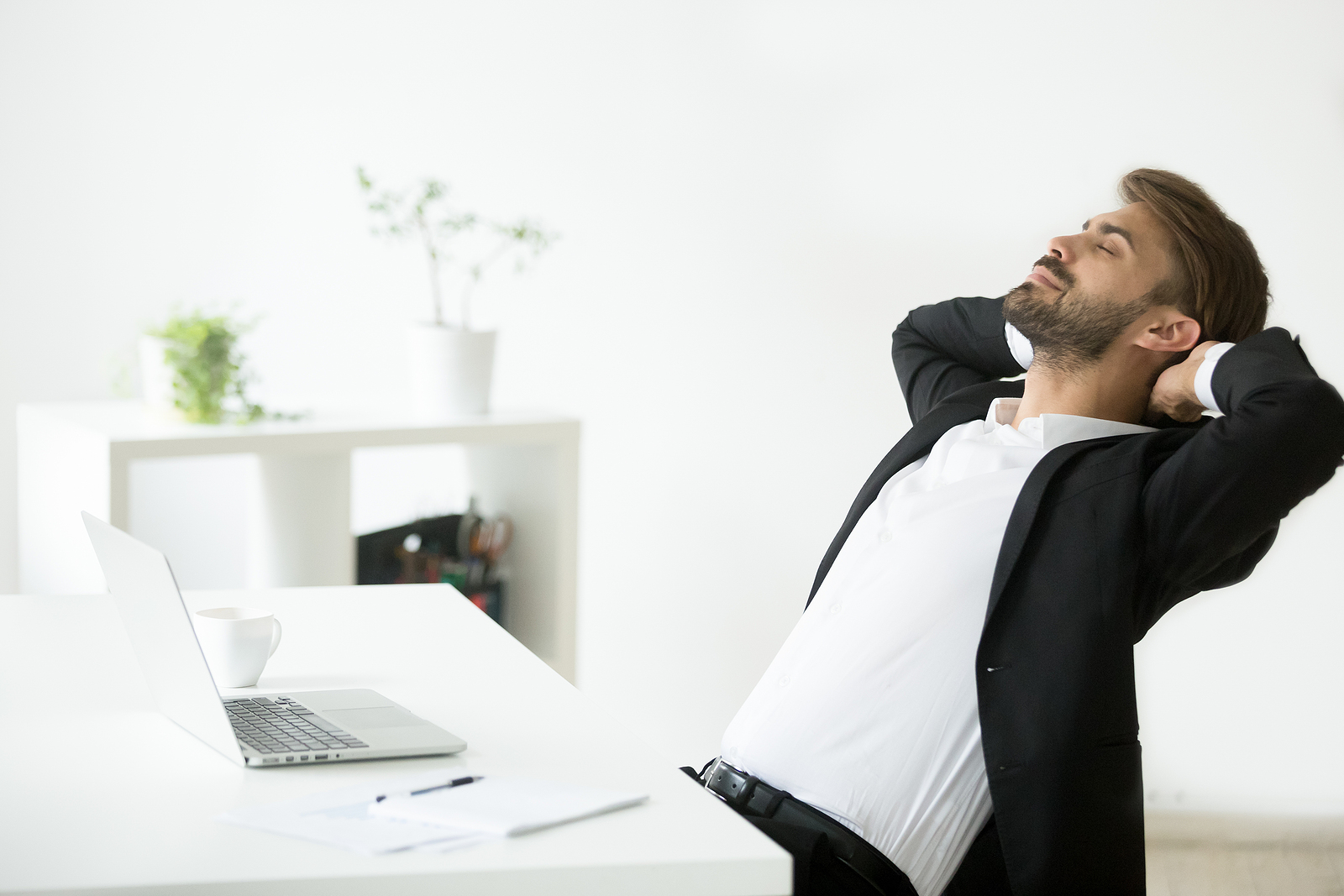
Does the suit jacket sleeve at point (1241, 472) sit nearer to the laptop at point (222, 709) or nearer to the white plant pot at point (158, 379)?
the laptop at point (222, 709)

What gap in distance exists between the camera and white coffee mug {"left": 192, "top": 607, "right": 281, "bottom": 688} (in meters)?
1.42

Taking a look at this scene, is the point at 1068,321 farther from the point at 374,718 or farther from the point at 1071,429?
the point at 374,718

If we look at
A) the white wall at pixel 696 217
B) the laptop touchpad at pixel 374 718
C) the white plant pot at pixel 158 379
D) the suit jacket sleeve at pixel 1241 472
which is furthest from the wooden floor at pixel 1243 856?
the white plant pot at pixel 158 379

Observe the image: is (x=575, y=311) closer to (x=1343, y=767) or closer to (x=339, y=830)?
(x=1343, y=767)

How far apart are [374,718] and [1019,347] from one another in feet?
3.92

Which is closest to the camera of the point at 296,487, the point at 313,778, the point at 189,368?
the point at 313,778

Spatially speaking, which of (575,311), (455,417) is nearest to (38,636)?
(455,417)

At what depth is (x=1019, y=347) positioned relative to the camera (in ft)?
6.75

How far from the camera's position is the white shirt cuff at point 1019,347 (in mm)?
2043

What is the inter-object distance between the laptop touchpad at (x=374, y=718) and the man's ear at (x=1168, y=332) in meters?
1.12

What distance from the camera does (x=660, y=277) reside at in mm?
3527

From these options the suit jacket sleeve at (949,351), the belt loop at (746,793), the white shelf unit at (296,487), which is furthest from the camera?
the white shelf unit at (296,487)

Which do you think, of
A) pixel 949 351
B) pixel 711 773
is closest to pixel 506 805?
pixel 711 773

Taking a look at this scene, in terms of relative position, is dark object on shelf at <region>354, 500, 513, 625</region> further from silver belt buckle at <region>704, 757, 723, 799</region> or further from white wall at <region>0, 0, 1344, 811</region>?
silver belt buckle at <region>704, 757, 723, 799</region>
